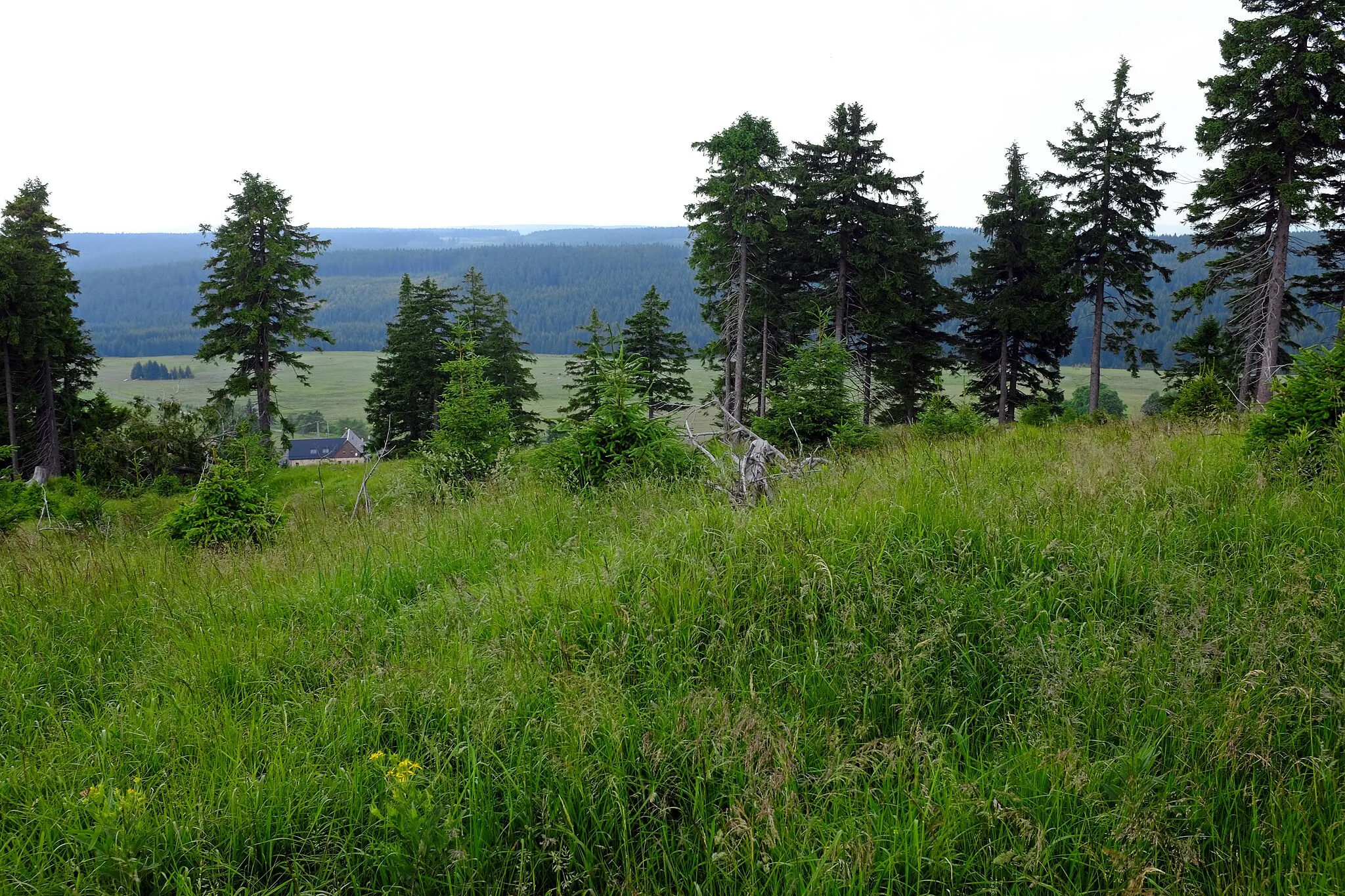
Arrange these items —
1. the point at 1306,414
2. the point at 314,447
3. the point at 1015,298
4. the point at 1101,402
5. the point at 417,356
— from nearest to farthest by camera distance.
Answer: the point at 1306,414
the point at 1015,298
the point at 417,356
the point at 1101,402
the point at 314,447

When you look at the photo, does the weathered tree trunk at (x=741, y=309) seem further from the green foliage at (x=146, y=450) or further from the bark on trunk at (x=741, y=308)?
the green foliage at (x=146, y=450)

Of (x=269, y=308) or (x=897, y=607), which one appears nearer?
(x=897, y=607)

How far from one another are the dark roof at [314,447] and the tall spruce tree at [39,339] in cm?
5693

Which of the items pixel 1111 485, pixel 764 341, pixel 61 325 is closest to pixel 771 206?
pixel 764 341

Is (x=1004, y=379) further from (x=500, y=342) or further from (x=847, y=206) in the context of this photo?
(x=500, y=342)

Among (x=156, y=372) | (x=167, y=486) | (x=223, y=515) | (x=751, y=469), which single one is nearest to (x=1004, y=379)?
(x=751, y=469)

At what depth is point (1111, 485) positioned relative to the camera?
4816 mm

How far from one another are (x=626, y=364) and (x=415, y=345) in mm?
34249

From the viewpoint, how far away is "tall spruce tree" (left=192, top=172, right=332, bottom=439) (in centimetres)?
3136

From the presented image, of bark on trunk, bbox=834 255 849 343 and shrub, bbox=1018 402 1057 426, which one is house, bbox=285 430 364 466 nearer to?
bark on trunk, bbox=834 255 849 343

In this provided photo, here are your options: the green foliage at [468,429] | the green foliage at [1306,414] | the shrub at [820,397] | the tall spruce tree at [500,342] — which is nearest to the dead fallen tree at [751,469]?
the green foliage at [1306,414]

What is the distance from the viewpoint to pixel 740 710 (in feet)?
8.86

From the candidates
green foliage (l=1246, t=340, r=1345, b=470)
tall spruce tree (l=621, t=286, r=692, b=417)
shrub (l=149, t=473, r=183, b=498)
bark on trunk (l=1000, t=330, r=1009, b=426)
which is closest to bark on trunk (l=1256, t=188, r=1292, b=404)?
bark on trunk (l=1000, t=330, r=1009, b=426)

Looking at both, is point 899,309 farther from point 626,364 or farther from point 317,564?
point 317,564
